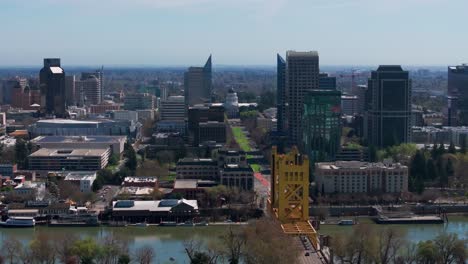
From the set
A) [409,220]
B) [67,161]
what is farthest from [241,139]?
[409,220]

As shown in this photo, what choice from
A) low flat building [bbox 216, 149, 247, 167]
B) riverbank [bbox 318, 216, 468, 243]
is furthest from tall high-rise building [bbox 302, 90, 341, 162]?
riverbank [bbox 318, 216, 468, 243]

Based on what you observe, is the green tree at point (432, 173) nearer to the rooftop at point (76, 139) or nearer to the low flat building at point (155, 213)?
the low flat building at point (155, 213)

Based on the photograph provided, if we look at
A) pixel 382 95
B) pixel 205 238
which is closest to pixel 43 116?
pixel 382 95

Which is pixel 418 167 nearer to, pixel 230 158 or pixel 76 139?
pixel 230 158

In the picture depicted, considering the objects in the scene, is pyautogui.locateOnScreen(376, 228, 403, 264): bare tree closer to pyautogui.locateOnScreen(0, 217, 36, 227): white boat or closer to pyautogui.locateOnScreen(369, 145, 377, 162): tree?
pyautogui.locateOnScreen(0, 217, 36, 227): white boat

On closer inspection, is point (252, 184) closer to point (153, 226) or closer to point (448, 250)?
point (153, 226)

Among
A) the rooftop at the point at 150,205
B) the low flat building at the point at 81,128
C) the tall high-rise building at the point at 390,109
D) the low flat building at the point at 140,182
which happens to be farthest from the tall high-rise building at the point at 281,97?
the rooftop at the point at 150,205
